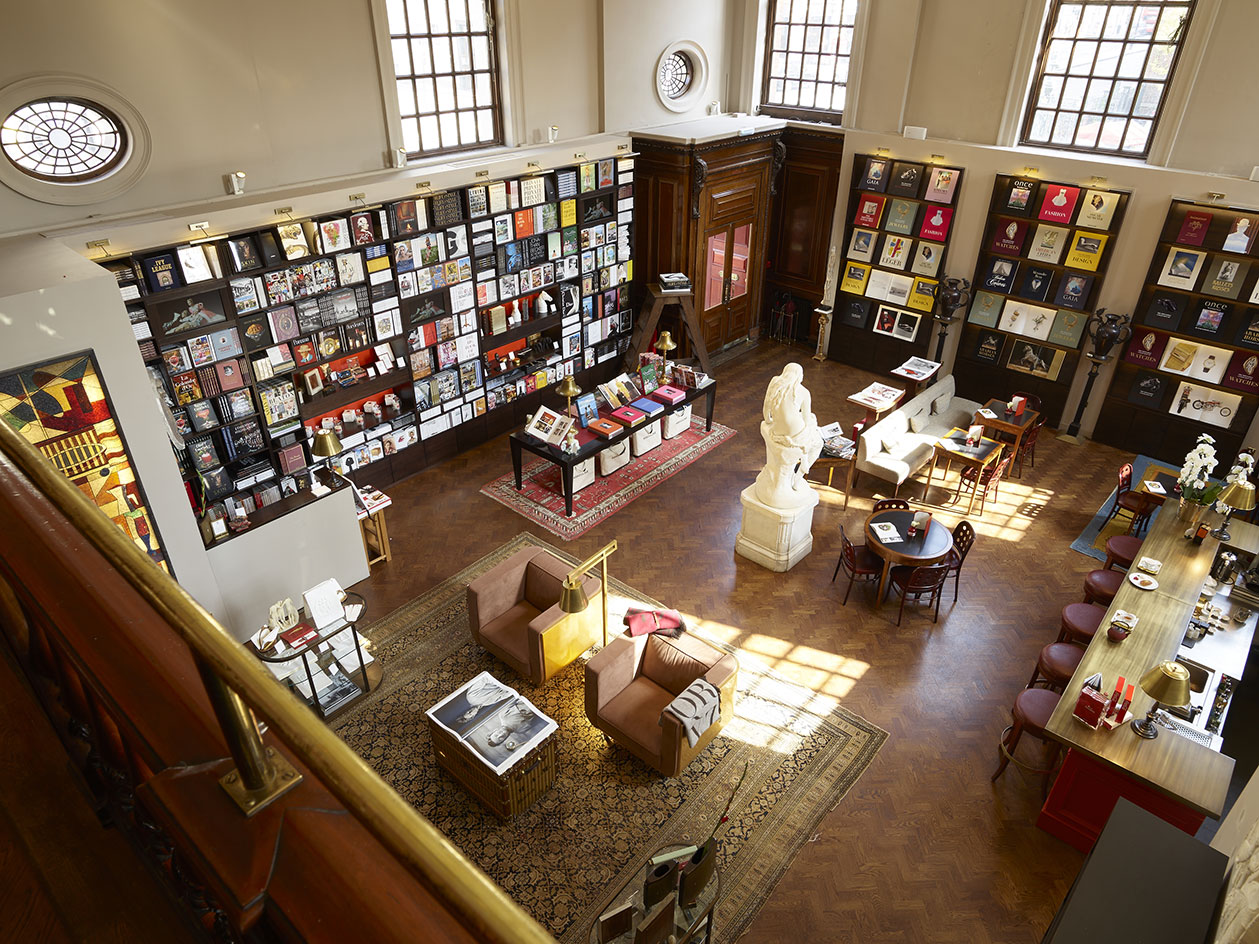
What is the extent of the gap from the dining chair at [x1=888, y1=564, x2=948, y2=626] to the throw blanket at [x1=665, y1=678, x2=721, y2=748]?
95.9 inches

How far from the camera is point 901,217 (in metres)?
11.3

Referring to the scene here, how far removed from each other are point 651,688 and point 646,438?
4.33 m

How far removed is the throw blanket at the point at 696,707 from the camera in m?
5.59

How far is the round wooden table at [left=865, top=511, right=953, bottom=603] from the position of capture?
7.31m

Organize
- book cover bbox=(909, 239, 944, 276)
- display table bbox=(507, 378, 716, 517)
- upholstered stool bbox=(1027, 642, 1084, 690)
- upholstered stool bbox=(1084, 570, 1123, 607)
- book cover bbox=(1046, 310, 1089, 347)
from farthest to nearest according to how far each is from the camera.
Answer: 1. book cover bbox=(909, 239, 944, 276)
2. book cover bbox=(1046, 310, 1089, 347)
3. display table bbox=(507, 378, 716, 517)
4. upholstered stool bbox=(1084, 570, 1123, 607)
5. upholstered stool bbox=(1027, 642, 1084, 690)

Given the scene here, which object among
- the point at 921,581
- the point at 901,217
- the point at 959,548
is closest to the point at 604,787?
the point at 921,581

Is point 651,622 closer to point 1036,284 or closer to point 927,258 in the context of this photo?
point 1036,284

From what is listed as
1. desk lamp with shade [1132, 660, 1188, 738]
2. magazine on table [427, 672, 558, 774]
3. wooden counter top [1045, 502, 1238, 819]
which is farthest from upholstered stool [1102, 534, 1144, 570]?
magazine on table [427, 672, 558, 774]

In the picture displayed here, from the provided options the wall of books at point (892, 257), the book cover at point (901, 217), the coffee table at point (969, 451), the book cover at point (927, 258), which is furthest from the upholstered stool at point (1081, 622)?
the book cover at point (901, 217)

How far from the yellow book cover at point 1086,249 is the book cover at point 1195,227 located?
2.55ft

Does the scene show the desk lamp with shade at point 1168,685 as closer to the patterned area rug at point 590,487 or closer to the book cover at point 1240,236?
the patterned area rug at point 590,487

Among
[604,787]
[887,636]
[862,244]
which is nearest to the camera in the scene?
[604,787]

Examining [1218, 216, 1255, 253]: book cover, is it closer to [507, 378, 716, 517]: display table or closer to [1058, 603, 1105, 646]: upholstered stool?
[1058, 603, 1105, 646]: upholstered stool

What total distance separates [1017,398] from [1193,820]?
→ 18.6 feet
